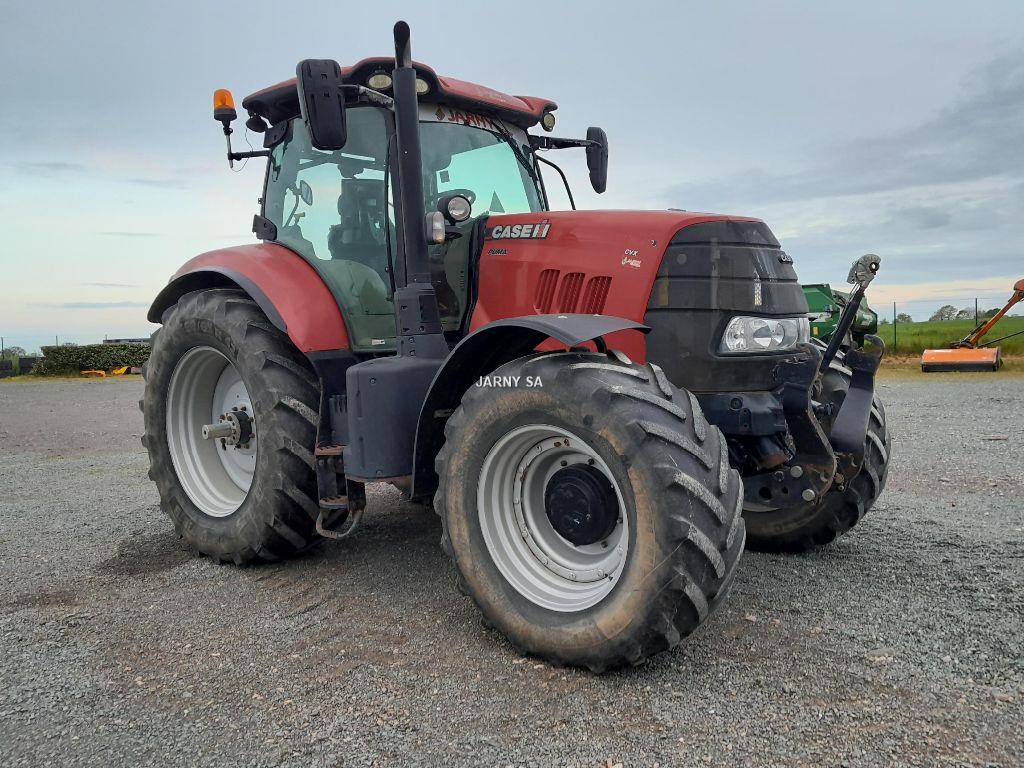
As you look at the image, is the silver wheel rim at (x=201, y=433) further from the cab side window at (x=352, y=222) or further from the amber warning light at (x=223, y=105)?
the amber warning light at (x=223, y=105)

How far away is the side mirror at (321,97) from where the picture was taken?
3875mm

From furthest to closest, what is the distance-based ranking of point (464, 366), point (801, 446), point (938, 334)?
1. point (938, 334)
2. point (801, 446)
3. point (464, 366)

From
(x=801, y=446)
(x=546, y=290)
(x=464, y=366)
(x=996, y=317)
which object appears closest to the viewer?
(x=464, y=366)

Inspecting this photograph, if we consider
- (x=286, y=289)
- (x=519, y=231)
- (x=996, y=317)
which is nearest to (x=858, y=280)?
(x=519, y=231)

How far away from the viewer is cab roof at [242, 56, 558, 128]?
4469 mm

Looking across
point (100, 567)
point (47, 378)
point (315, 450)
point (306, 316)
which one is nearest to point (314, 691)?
point (315, 450)

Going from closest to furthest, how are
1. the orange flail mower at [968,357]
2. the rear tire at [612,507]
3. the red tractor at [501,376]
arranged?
the rear tire at [612,507] < the red tractor at [501,376] < the orange flail mower at [968,357]

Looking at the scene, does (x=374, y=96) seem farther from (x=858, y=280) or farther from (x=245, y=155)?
(x=858, y=280)

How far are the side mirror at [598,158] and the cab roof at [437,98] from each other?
0.32m

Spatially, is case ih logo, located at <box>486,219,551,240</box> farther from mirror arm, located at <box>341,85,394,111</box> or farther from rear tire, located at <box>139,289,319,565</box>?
rear tire, located at <box>139,289,319,565</box>

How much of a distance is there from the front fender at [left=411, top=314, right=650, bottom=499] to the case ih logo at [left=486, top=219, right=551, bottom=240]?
1.94 feet

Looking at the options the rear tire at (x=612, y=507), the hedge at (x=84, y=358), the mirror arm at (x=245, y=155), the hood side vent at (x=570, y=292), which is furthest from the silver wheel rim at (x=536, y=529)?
the hedge at (x=84, y=358)

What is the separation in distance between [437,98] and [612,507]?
254 centimetres

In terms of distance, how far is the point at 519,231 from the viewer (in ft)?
14.1
